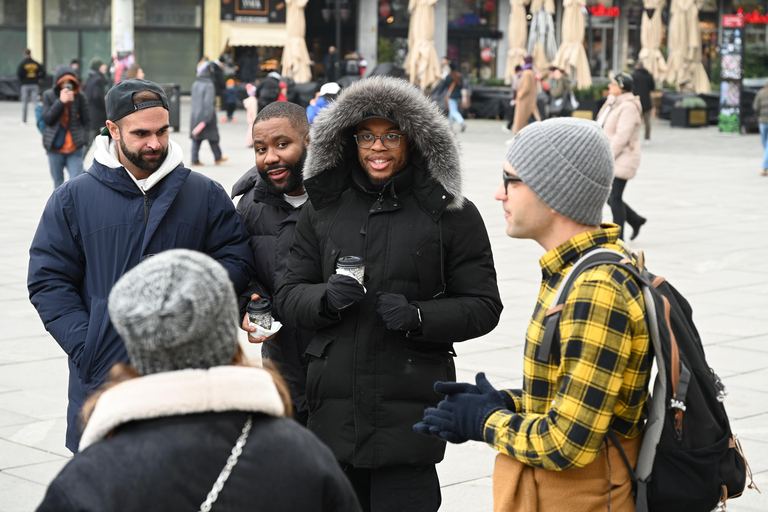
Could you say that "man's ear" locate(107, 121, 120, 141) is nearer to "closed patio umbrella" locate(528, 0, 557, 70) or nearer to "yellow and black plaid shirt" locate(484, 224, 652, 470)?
"yellow and black plaid shirt" locate(484, 224, 652, 470)


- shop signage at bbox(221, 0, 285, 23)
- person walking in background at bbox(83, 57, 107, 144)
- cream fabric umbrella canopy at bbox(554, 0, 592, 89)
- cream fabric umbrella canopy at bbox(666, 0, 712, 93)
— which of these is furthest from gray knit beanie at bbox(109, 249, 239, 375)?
shop signage at bbox(221, 0, 285, 23)

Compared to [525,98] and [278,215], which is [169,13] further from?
[278,215]

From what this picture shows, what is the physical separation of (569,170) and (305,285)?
123 cm

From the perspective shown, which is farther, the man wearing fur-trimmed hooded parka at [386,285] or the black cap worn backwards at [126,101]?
the black cap worn backwards at [126,101]

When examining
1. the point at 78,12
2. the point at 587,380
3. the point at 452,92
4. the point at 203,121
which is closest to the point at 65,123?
the point at 203,121

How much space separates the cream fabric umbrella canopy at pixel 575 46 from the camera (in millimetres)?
30156

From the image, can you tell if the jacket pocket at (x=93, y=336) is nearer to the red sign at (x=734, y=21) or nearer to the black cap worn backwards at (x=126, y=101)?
the black cap worn backwards at (x=126, y=101)

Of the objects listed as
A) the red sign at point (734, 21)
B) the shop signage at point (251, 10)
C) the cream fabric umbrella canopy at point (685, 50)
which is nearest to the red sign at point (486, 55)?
the shop signage at point (251, 10)

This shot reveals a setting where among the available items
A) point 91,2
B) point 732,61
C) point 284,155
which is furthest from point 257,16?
point 284,155

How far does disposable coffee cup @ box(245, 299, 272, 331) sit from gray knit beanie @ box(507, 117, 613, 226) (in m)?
1.41

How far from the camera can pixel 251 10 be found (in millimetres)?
41312

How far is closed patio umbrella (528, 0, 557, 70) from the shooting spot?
32781 millimetres

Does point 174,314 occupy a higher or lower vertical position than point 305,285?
higher

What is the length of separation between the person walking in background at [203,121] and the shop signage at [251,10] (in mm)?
23294
